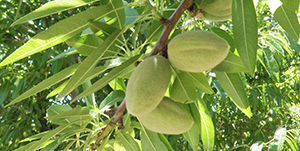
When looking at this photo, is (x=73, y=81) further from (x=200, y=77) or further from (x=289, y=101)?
(x=289, y=101)

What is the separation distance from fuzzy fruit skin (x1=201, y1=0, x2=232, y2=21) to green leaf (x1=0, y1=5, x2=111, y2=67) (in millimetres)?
230

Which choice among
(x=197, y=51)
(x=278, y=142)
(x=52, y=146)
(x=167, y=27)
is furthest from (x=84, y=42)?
(x=278, y=142)

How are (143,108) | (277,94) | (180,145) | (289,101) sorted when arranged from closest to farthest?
(143,108) < (277,94) < (289,101) < (180,145)

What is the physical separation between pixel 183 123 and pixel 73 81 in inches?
9.6

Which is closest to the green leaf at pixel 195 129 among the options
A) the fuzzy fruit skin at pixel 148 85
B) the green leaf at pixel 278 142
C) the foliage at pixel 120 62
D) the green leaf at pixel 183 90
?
the foliage at pixel 120 62

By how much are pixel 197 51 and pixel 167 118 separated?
0.50 ft

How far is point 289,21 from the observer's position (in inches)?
23.3

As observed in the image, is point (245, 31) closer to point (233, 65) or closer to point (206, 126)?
point (233, 65)

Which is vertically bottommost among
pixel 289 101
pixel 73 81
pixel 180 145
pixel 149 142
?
pixel 180 145

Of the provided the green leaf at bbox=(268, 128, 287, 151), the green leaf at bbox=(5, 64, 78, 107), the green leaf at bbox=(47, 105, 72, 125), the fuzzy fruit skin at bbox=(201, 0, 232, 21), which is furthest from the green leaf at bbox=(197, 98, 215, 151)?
the green leaf at bbox=(268, 128, 287, 151)

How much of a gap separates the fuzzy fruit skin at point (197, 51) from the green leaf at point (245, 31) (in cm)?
3

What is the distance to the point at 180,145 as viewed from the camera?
255 cm

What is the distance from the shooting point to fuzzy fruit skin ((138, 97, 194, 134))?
0.61 metres

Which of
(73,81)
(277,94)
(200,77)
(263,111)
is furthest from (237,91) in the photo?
(263,111)
